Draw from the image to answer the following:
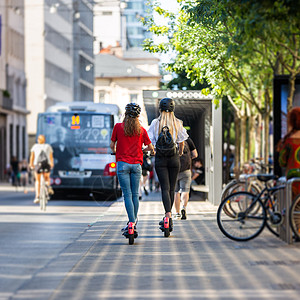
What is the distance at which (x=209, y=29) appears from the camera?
20.8m

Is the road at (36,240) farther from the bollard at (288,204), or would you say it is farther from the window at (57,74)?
the window at (57,74)

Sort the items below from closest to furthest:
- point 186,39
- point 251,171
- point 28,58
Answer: point 186,39
point 251,171
point 28,58

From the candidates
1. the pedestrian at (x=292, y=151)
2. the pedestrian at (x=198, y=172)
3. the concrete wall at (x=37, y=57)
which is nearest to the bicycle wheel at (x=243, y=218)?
the pedestrian at (x=292, y=151)

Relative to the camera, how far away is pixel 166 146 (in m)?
14.0

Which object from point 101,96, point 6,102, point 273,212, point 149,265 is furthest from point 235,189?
point 101,96

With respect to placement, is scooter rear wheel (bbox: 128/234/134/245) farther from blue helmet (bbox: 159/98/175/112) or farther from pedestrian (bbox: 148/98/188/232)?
blue helmet (bbox: 159/98/175/112)

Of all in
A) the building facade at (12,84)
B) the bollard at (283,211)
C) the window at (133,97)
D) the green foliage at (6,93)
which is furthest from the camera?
the window at (133,97)

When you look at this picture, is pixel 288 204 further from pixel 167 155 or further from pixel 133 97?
pixel 133 97

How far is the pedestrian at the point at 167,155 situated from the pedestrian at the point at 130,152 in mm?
609

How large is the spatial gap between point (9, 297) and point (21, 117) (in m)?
69.1

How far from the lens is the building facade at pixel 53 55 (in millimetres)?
85438

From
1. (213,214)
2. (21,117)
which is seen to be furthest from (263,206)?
(21,117)

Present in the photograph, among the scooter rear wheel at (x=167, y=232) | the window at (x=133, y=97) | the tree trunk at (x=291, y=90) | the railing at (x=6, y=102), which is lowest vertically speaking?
the scooter rear wheel at (x=167, y=232)

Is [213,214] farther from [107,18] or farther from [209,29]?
[107,18]
